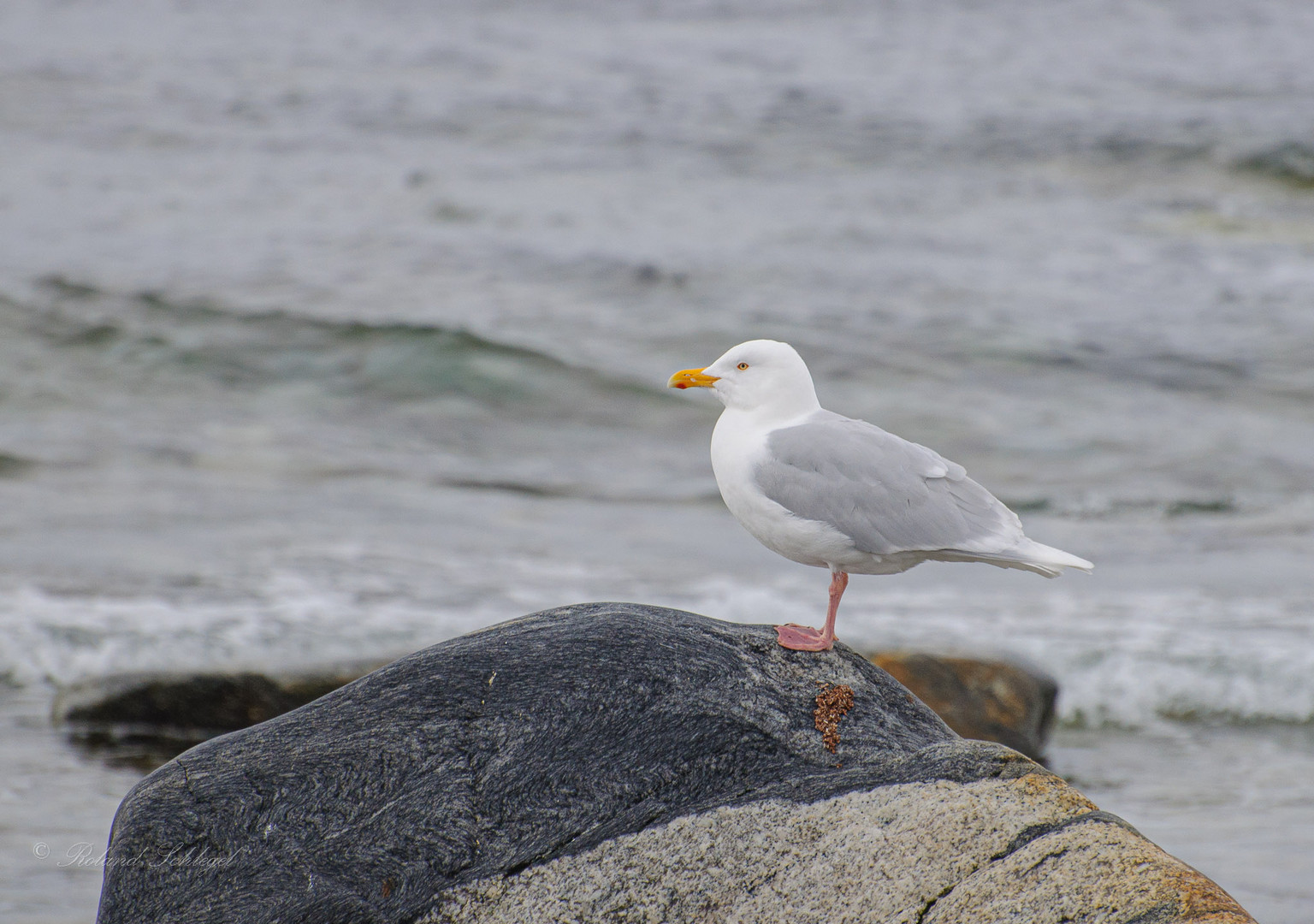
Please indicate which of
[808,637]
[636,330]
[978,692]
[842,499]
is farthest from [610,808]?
[636,330]

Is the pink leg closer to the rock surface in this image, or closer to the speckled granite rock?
the rock surface

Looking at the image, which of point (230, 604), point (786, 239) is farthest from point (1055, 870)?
point (786, 239)

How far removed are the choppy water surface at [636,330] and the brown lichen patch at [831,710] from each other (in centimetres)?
210

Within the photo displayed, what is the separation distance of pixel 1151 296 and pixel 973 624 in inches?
324

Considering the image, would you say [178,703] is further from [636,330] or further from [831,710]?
[636,330]

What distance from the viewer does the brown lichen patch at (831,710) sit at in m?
3.75

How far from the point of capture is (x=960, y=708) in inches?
247

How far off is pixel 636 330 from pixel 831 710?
10.8 m

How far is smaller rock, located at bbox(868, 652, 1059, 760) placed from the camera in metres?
6.29

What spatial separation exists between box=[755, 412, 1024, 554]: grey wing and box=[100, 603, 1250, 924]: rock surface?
1.43 ft

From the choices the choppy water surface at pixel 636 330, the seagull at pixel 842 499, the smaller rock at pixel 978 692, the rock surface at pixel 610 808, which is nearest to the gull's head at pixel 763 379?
the seagull at pixel 842 499

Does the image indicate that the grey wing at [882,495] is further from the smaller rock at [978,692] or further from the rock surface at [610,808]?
the smaller rock at [978,692]

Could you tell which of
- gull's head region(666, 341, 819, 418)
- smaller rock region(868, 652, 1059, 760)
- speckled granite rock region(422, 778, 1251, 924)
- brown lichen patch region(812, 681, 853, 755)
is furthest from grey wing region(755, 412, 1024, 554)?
smaller rock region(868, 652, 1059, 760)

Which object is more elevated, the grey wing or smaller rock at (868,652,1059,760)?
the grey wing
